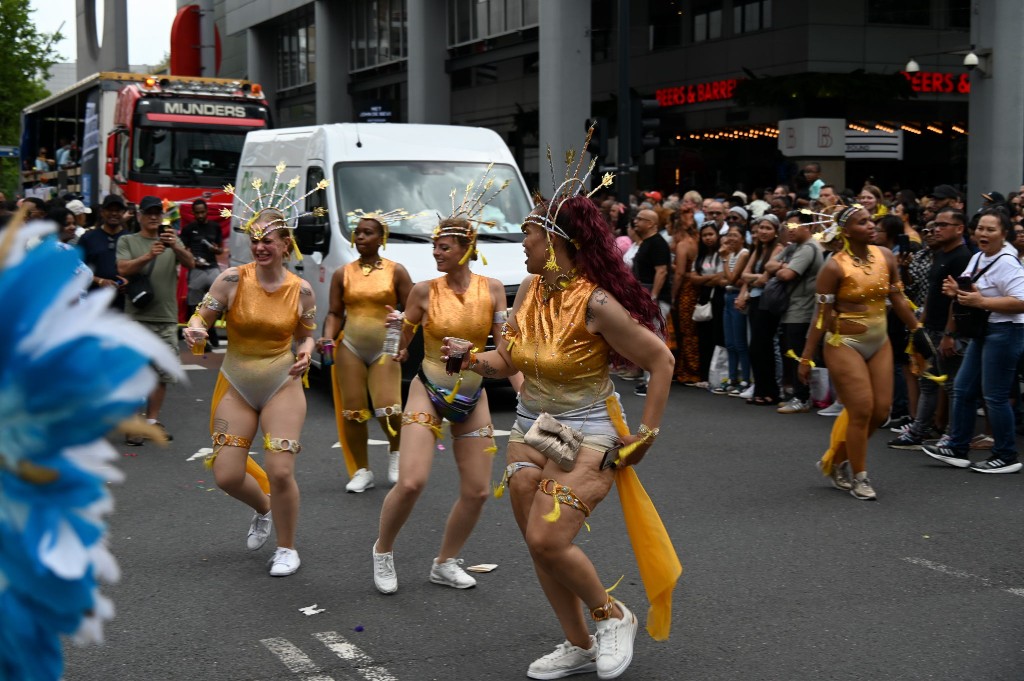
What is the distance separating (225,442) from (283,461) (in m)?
0.35

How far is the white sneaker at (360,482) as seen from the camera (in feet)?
28.5

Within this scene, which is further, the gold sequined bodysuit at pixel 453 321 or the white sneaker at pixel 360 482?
the white sneaker at pixel 360 482

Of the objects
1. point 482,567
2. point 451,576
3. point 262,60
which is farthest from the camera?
point 262,60

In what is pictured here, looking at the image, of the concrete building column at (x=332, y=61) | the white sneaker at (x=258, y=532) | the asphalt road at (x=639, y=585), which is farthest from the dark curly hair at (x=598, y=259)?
the concrete building column at (x=332, y=61)

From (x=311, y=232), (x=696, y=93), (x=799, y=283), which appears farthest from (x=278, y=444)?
(x=696, y=93)

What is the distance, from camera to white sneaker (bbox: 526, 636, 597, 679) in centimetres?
505

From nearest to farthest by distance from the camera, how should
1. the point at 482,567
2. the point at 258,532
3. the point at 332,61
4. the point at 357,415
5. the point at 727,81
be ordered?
1. the point at 482,567
2. the point at 258,532
3. the point at 357,415
4. the point at 727,81
5. the point at 332,61

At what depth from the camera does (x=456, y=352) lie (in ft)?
17.3

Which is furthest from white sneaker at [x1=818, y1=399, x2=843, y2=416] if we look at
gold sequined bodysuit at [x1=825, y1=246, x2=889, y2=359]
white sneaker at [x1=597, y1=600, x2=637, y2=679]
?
white sneaker at [x1=597, y1=600, x2=637, y2=679]

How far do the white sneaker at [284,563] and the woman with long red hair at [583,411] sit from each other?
1.97m

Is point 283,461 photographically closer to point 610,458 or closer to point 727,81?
point 610,458

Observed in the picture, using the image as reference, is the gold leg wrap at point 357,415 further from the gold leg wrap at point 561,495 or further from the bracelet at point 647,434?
the bracelet at point 647,434

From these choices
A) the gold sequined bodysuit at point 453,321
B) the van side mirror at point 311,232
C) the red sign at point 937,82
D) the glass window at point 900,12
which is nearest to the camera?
the gold sequined bodysuit at point 453,321

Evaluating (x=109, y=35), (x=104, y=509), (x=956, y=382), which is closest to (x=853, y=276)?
(x=956, y=382)
